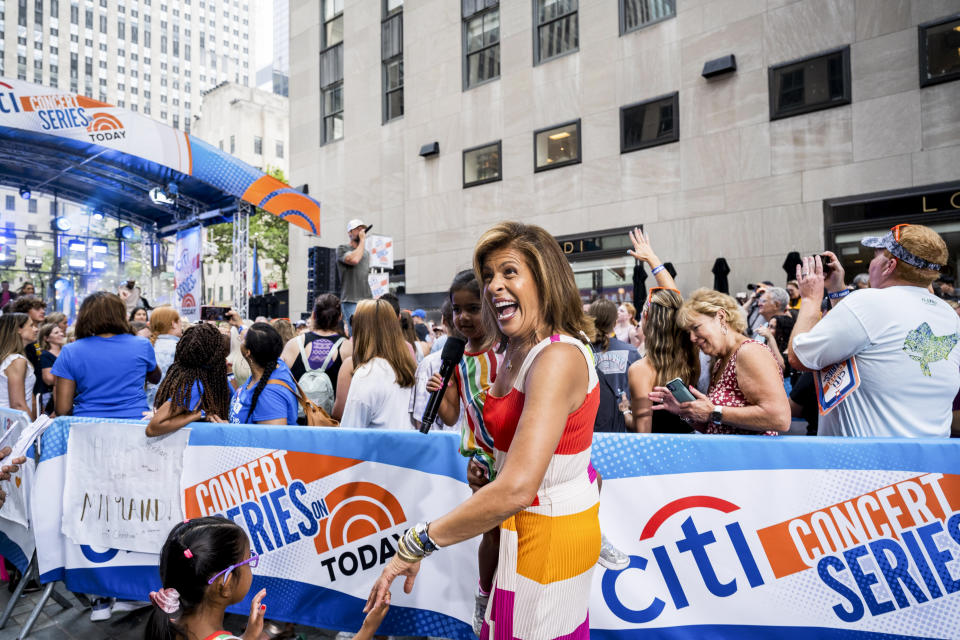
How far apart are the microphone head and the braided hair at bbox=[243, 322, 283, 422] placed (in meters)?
1.72

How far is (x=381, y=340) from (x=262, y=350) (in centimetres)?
81

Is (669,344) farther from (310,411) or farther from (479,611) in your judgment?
(310,411)

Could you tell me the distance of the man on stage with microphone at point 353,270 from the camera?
21.3ft

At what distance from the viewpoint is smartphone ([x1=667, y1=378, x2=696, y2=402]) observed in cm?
281

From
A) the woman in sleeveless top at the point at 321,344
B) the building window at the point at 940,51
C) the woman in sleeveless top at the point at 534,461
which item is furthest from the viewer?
the building window at the point at 940,51

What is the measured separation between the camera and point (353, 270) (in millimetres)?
6723

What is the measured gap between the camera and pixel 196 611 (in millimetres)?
1987

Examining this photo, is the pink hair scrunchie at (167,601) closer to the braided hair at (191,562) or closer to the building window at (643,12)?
the braided hair at (191,562)

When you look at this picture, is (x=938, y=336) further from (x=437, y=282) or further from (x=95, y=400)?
(x=437, y=282)

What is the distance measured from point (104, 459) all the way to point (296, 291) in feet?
69.4

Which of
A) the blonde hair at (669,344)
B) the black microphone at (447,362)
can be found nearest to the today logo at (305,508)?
the black microphone at (447,362)

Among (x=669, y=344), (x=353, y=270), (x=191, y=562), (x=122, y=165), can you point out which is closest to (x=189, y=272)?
(x=122, y=165)

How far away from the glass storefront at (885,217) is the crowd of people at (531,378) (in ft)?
27.3

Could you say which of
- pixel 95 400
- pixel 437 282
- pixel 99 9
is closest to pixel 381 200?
pixel 437 282
